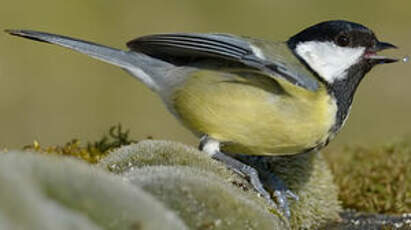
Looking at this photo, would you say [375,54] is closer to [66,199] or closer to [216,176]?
[216,176]

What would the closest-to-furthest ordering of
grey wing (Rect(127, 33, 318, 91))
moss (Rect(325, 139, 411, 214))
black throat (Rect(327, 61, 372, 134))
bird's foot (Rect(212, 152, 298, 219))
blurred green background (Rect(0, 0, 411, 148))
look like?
1. bird's foot (Rect(212, 152, 298, 219))
2. grey wing (Rect(127, 33, 318, 91))
3. black throat (Rect(327, 61, 372, 134))
4. moss (Rect(325, 139, 411, 214))
5. blurred green background (Rect(0, 0, 411, 148))

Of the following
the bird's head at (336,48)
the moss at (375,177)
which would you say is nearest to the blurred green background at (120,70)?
the moss at (375,177)

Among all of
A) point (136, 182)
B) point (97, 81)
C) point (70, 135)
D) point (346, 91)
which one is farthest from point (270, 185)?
point (97, 81)

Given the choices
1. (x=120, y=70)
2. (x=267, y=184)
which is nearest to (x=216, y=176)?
(x=267, y=184)

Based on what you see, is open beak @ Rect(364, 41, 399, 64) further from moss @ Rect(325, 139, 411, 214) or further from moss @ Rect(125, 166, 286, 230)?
moss @ Rect(125, 166, 286, 230)

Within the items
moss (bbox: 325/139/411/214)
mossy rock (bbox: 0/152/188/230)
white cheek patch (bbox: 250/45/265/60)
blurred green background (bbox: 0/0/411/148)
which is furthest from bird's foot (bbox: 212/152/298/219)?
blurred green background (bbox: 0/0/411/148)
